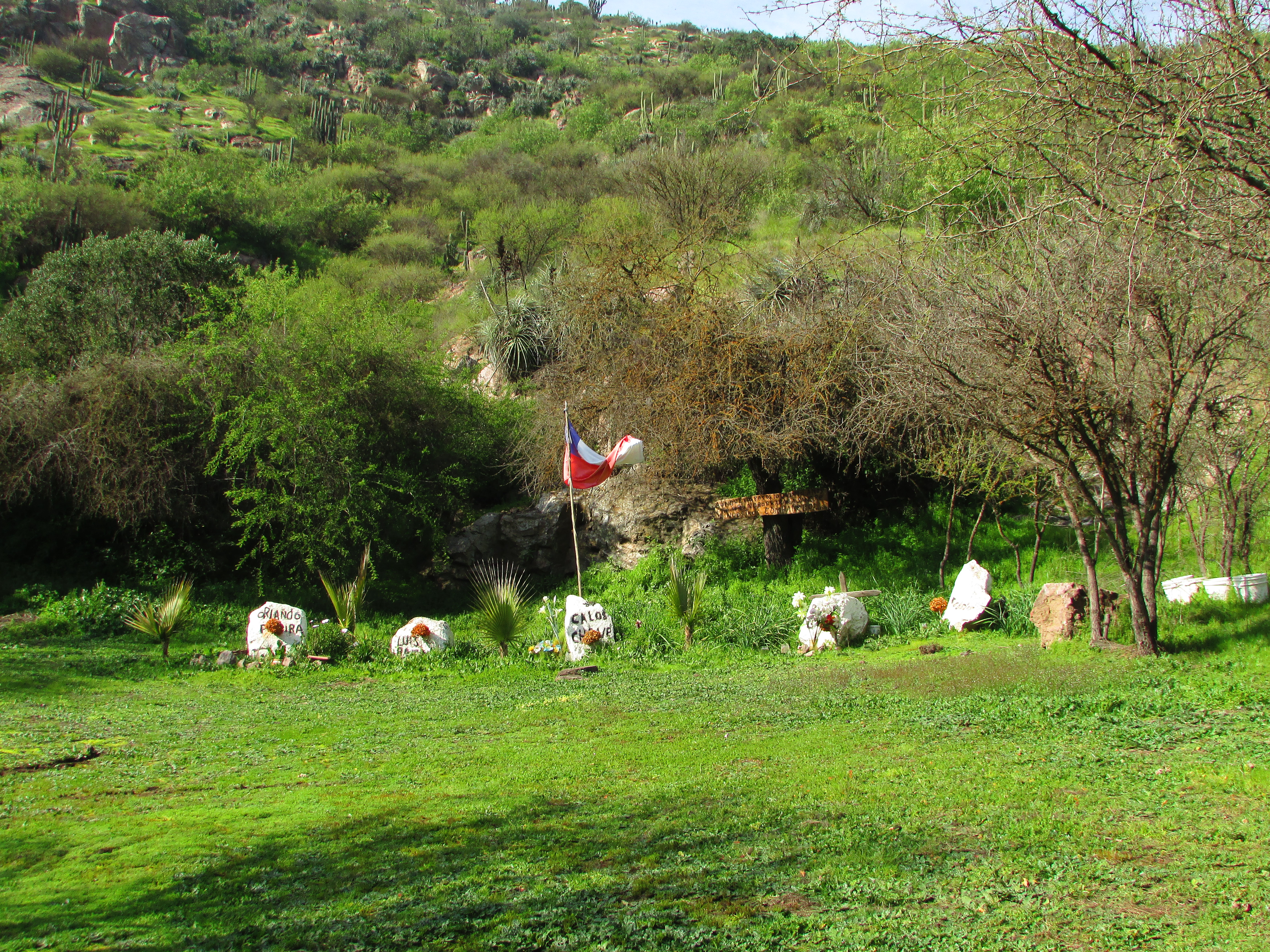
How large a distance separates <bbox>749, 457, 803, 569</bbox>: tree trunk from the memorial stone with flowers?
5334mm

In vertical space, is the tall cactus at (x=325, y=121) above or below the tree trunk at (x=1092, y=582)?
above

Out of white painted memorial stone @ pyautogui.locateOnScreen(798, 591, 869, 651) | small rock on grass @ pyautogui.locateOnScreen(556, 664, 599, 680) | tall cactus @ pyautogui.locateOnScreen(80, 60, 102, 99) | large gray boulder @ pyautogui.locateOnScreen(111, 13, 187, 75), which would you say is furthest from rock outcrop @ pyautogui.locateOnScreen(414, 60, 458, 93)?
small rock on grass @ pyautogui.locateOnScreen(556, 664, 599, 680)

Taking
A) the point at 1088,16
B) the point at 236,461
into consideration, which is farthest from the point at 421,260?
the point at 1088,16

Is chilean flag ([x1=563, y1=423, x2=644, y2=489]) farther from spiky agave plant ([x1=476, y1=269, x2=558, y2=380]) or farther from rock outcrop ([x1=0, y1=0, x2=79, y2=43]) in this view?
rock outcrop ([x1=0, y1=0, x2=79, y2=43])

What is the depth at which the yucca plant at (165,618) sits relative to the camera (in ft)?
46.0

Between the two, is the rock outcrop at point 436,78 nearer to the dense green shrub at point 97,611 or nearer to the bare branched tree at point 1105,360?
the dense green shrub at point 97,611

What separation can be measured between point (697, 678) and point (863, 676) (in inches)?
83.1

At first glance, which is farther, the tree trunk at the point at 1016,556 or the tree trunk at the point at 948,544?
the tree trunk at the point at 948,544

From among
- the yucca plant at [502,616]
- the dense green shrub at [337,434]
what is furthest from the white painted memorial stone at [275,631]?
the dense green shrub at [337,434]

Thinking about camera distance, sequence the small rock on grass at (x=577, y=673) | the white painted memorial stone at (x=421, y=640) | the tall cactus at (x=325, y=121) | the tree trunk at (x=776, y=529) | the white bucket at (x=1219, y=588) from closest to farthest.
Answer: the white bucket at (x=1219, y=588)
the small rock on grass at (x=577, y=673)
the white painted memorial stone at (x=421, y=640)
the tree trunk at (x=776, y=529)
the tall cactus at (x=325, y=121)

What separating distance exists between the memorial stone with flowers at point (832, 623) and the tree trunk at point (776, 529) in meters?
5.33

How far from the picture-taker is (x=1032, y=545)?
17.1 metres

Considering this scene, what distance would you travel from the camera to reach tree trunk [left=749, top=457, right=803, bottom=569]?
1820 centimetres

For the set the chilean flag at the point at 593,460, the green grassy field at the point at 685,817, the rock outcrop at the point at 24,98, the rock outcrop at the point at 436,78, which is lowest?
the green grassy field at the point at 685,817
